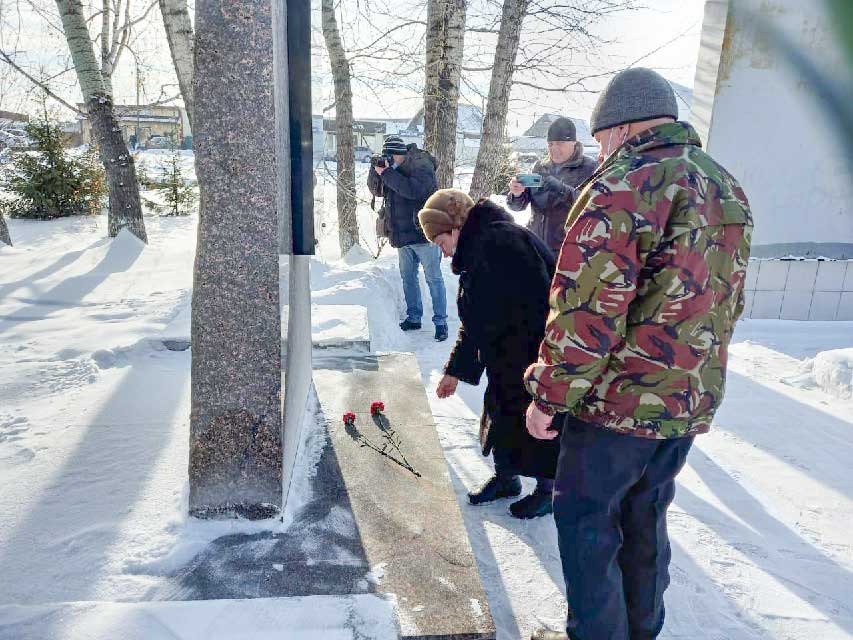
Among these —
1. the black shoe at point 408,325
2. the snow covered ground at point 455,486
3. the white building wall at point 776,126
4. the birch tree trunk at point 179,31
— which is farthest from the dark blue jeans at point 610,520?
the birch tree trunk at point 179,31

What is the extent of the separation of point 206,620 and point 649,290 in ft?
4.36

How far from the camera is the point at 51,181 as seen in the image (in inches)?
457

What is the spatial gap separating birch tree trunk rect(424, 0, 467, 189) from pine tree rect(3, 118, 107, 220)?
8000 millimetres

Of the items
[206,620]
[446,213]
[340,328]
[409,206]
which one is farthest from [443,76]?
[206,620]

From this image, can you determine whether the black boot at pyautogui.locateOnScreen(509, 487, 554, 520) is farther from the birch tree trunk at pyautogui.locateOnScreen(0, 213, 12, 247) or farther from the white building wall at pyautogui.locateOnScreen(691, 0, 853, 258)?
the birch tree trunk at pyautogui.locateOnScreen(0, 213, 12, 247)

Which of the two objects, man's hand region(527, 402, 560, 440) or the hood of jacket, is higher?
the hood of jacket

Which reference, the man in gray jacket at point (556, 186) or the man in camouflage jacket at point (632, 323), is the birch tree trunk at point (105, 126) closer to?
the man in gray jacket at point (556, 186)

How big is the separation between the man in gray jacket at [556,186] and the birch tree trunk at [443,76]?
2601mm

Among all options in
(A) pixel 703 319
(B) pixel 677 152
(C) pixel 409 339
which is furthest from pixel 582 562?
(C) pixel 409 339

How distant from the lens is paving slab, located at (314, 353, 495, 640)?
175 centimetres

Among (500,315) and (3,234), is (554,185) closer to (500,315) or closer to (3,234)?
(500,315)

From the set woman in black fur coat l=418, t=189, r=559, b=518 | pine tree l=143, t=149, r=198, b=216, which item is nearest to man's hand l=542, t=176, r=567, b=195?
woman in black fur coat l=418, t=189, r=559, b=518

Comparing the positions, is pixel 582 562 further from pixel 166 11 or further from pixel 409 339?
pixel 166 11

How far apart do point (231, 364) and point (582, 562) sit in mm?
1254
